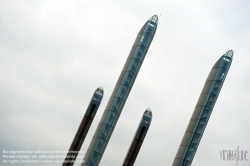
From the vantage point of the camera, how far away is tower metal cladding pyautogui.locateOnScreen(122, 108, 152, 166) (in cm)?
6012

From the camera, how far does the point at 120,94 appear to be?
57.1 m

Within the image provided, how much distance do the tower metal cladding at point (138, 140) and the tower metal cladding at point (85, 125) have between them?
691 centimetres

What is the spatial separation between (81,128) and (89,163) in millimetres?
8004

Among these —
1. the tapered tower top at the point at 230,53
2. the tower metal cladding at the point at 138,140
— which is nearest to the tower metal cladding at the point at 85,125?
the tower metal cladding at the point at 138,140

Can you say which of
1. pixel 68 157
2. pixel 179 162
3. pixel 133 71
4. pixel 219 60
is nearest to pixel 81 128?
pixel 68 157

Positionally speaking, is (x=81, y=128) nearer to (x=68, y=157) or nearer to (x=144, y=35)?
(x=68, y=157)

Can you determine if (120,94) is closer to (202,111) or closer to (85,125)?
(85,125)

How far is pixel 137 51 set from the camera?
192 feet

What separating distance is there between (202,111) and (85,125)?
677 inches

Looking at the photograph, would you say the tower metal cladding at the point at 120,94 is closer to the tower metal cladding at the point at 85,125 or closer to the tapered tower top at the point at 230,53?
the tower metal cladding at the point at 85,125

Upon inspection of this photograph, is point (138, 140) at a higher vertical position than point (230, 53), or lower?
lower

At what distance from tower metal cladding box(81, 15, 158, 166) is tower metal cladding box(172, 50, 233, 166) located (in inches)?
375

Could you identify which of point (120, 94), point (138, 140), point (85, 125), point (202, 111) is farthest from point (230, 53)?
point (85, 125)

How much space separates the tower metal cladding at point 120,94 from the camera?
5538 cm
